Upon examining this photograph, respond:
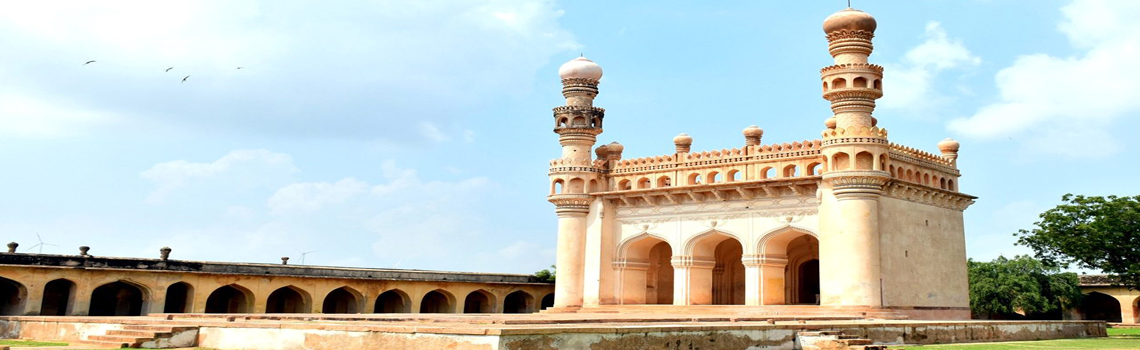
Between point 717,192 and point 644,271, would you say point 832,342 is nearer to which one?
point 717,192

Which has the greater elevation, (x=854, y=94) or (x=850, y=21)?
(x=850, y=21)

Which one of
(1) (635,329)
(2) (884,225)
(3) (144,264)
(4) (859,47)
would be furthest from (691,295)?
(3) (144,264)

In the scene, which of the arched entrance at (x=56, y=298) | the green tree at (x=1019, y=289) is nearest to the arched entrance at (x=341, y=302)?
the arched entrance at (x=56, y=298)

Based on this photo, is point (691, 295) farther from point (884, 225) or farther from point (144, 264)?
point (144, 264)

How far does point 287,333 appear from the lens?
11344 mm

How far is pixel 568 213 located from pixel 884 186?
7.90 metres

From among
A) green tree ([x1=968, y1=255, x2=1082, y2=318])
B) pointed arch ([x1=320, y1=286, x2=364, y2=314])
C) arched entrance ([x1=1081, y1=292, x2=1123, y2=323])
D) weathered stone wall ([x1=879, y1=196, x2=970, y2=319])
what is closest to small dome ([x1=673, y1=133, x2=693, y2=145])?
weathered stone wall ([x1=879, y1=196, x2=970, y2=319])

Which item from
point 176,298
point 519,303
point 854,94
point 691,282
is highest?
point 854,94

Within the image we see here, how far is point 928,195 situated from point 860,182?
309cm

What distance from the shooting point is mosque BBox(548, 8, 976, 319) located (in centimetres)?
2000

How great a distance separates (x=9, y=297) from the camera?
81.5 ft

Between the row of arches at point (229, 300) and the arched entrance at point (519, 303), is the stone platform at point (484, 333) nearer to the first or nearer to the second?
the row of arches at point (229, 300)

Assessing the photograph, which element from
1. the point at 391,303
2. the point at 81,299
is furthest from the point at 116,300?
the point at 391,303

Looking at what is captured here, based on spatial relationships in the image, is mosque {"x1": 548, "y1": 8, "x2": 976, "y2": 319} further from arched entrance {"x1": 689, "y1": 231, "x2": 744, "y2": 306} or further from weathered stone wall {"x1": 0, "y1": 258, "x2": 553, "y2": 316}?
weathered stone wall {"x1": 0, "y1": 258, "x2": 553, "y2": 316}
